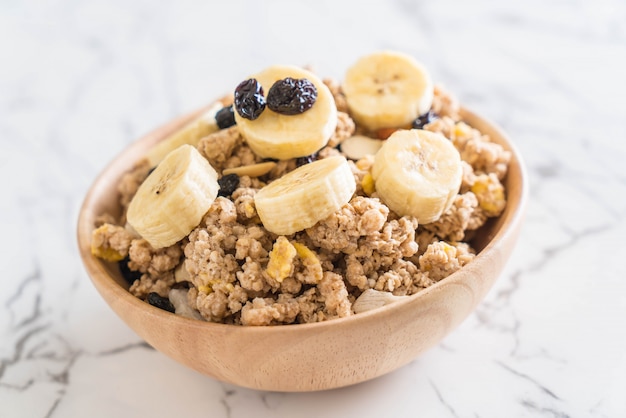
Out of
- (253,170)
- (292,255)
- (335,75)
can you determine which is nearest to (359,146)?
(253,170)

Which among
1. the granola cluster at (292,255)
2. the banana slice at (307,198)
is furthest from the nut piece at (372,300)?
the banana slice at (307,198)

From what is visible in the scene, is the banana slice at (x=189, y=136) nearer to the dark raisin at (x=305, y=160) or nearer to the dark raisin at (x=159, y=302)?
the dark raisin at (x=305, y=160)

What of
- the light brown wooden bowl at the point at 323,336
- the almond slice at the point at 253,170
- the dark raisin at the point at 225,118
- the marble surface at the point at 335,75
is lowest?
the marble surface at the point at 335,75

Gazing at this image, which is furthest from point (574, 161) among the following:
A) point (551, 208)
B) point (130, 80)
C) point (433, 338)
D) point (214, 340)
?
point (130, 80)

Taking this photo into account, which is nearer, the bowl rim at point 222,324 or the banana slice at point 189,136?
the bowl rim at point 222,324

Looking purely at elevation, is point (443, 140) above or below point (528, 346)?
above

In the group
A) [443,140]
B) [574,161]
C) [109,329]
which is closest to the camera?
[443,140]

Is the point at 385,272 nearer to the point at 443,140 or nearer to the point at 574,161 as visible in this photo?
the point at 443,140
